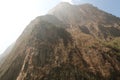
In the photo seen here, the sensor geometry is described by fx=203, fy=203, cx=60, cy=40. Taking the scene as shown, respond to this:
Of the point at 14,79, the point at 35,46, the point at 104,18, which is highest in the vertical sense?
the point at 35,46

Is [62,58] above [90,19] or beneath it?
above

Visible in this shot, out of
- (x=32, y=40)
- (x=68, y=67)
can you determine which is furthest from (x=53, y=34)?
(x=68, y=67)

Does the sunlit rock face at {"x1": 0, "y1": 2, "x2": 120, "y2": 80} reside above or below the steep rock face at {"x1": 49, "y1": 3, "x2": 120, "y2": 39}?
above

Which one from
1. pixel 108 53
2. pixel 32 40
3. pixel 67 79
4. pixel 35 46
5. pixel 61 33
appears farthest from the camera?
pixel 61 33

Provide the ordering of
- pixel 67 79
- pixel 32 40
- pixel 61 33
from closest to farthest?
pixel 67 79
pixel 32 40
pixel 61 33

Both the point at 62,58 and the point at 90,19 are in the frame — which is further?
the point at 90,19

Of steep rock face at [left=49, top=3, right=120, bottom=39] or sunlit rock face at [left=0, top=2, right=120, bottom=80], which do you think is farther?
steep rock face at [left=49, top=3, right=120, bottom=39]

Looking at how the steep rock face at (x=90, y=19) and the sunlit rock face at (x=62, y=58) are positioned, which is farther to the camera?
the steep rock face at (x=90, y=19)

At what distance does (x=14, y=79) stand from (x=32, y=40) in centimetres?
1017

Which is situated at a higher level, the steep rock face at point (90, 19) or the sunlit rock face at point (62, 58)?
the sunlit rock face at point (62, 58)

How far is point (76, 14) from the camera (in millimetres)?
80812

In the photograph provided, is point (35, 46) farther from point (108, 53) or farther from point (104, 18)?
point (104, 18)

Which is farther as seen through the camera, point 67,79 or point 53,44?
point 53,44

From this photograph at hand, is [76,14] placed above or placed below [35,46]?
below
